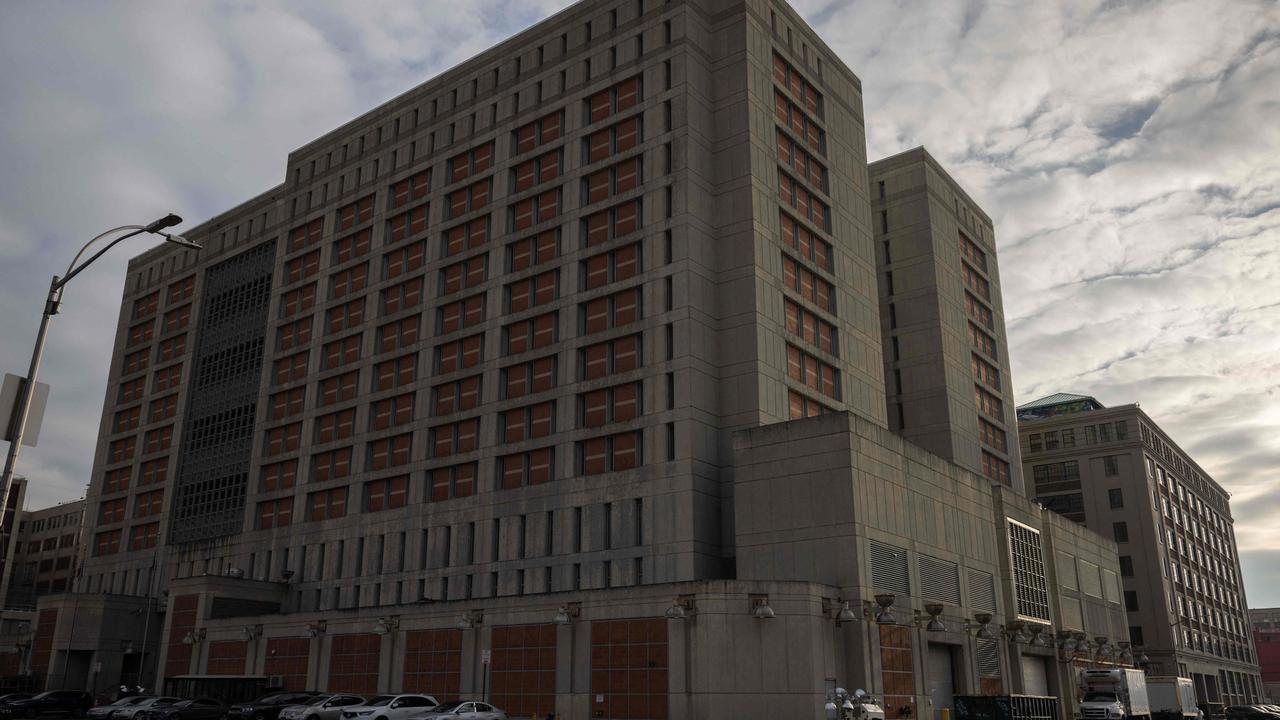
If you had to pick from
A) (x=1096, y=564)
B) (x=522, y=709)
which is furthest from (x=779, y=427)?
(x=1096, y=564)

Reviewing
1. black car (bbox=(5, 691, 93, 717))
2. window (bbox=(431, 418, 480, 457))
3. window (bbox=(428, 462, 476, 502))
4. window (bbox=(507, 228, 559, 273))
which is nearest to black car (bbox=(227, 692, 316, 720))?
black car (bbox=(5, 691, 93, 717))

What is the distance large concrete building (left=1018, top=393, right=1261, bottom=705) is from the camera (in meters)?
124

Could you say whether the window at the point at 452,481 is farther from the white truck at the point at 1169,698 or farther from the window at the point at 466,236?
the white truck at the point at 1169,698

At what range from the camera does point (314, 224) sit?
330 feet

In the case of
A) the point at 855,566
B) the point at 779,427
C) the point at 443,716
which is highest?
the point at 779,427

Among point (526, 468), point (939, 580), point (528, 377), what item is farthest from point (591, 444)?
point (939, 580)

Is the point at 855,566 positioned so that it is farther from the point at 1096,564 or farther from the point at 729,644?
the point at 1096,564

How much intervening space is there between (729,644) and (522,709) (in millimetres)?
13485

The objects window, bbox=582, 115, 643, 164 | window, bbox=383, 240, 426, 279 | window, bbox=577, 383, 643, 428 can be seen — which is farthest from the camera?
window, bbox=383, 240, 426, 279

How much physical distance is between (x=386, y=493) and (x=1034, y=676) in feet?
169

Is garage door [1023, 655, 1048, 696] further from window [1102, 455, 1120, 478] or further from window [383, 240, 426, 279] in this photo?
window [1102, 455, 1120, 478]

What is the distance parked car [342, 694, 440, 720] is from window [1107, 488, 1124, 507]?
343 feet

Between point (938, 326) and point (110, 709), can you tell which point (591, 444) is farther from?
point (938, 326)

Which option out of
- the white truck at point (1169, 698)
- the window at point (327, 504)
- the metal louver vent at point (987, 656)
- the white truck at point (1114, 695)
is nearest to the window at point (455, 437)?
the window at point (327, 504)
